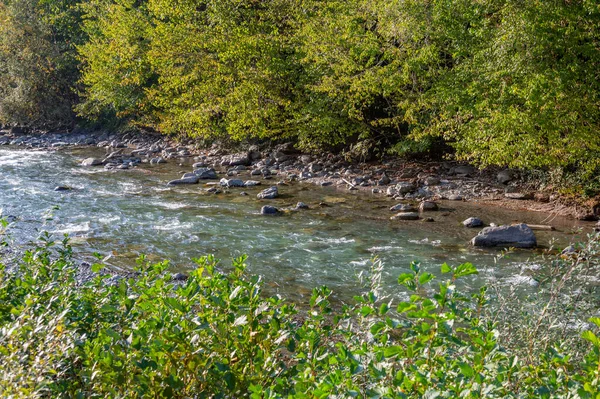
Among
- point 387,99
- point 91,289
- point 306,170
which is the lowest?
point 306,170

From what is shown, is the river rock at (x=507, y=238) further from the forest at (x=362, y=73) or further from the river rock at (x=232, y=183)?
the river rock at (x=232, y=183)

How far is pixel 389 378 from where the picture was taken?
2695 millimetres

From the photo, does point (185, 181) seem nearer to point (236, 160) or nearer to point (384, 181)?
point (236, 160)

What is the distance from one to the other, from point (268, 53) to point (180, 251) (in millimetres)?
11313

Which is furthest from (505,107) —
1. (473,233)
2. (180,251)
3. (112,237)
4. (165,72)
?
(165,72)

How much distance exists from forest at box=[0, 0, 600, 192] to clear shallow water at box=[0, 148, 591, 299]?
2.36 metres

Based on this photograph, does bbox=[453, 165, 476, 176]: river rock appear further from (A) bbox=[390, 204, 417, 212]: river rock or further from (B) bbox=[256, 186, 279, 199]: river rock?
(B) bbox=[256, 186, 279, 199]: river rock

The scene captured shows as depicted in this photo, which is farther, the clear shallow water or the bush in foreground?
the clear shallow water

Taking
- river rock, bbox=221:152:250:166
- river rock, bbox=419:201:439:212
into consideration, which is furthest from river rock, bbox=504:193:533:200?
river rock, bbox=221:152:250:166

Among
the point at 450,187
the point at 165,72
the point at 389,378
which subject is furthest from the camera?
the point at 165,72

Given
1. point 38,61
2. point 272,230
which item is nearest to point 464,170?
point 272,230

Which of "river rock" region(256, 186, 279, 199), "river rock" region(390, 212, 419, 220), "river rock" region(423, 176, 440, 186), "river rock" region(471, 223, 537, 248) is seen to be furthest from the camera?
"river rock" region(423, 176, 440, 186)

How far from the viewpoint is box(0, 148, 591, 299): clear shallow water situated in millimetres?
10039

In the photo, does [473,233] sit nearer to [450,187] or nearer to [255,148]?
[450,187]
